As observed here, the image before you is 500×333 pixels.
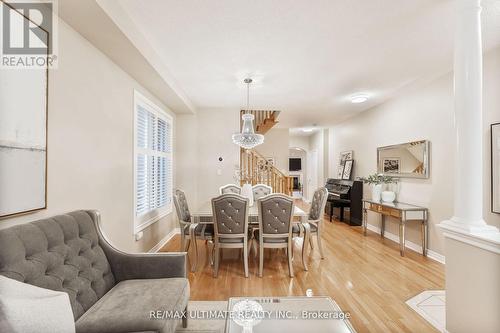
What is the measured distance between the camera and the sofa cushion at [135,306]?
143 centimetres

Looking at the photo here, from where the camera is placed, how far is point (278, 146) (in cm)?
922

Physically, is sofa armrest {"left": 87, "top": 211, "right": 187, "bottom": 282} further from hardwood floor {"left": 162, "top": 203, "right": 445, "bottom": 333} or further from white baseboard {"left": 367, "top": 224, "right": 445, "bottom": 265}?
white baseboard {"left": 367, "top": 224, "right": 445, "bottom": 265}

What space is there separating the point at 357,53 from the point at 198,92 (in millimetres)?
2670

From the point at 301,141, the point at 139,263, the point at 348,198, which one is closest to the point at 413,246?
the point at 348,198

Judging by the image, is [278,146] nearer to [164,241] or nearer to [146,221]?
[164,241]

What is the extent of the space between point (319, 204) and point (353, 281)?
43.5 inches

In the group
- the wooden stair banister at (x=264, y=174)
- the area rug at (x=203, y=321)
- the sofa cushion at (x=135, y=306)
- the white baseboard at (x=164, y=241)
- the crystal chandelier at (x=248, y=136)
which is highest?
the crystal chandelier at (x=248, y=136)

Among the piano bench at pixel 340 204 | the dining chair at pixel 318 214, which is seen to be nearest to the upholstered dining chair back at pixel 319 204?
the dining chair at pixel 318 214

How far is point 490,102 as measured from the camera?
2.97 m

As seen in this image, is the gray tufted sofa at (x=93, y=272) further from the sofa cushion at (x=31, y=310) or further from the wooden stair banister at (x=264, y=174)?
the wooden stair banister at (x=264, y=174)

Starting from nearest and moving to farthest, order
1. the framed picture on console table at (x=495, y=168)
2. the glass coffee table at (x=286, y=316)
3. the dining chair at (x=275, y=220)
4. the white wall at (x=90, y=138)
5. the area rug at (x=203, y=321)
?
the glass coffee table at (x=286, y=316) → the white wall at (x=90, y=138) → the area rug at (x=203, y=321) → the framed picture on console table at (x=495, y=168) → the dining chair at (x=275, y=220)

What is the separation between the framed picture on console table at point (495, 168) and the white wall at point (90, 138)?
4.24m

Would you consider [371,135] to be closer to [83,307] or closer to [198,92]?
[198,92]

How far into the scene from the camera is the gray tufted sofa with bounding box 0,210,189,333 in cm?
135
